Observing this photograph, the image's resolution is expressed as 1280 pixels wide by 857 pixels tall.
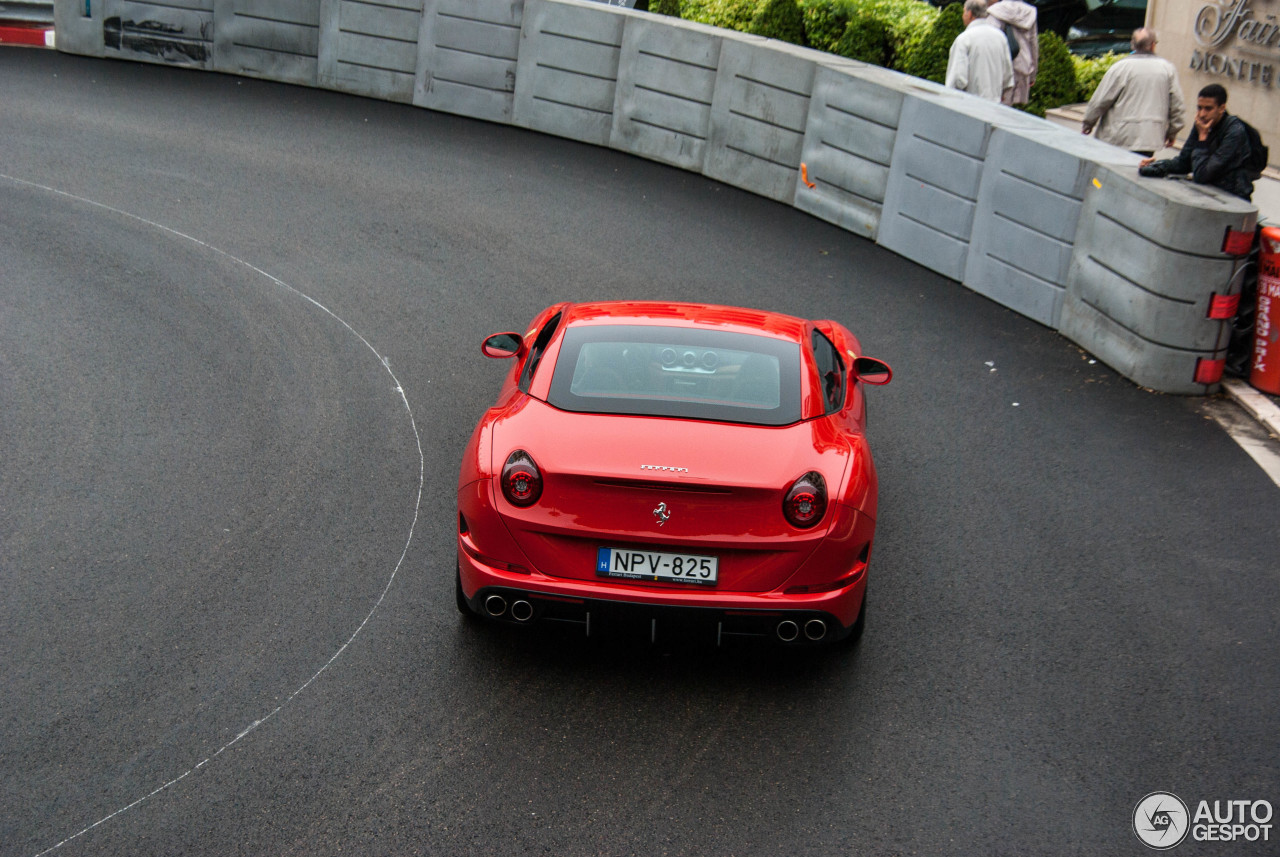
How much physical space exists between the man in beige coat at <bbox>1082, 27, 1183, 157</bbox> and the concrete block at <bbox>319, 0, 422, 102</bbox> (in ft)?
26.0

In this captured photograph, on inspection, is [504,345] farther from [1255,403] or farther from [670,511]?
[1255,403]

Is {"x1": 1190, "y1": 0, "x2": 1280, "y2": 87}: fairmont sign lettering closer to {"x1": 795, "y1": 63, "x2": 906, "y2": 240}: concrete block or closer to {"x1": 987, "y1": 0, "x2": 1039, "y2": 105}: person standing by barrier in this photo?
{"x1": 987, "y1": 0, "x2": 1039, "y2": 105}: person standing by barrier

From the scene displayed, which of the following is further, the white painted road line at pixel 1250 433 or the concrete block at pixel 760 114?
the concrete block at pixel 760 114

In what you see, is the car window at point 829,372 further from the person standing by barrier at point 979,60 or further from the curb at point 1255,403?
the person standing by barrier at point 979,60

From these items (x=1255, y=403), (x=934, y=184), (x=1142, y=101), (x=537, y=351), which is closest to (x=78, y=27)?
(x=934, y=184)

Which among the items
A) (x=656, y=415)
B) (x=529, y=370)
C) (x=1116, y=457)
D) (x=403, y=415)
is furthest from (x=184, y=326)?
(x=1116, y=457)

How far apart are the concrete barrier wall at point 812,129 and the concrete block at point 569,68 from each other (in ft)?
0.06

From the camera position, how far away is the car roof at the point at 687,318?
627 centimetres

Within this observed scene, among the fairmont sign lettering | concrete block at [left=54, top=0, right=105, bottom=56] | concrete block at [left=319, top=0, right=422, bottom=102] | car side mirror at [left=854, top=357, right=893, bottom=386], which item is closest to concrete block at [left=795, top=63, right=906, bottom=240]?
the fairmont sign lettering

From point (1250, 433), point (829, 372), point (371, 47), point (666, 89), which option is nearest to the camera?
point (829, 372)

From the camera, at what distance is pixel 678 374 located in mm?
5824

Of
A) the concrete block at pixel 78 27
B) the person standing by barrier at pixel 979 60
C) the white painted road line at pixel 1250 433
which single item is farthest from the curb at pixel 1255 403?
the concrete block at pixel 78 27

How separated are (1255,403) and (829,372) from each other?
3958 millimetres

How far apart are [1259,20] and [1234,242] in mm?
7181
